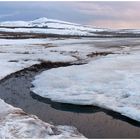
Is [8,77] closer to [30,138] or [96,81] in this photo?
[96,81]

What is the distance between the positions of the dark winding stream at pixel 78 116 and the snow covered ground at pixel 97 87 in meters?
0.28

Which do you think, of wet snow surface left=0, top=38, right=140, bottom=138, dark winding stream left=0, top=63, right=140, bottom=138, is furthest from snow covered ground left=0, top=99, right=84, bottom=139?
dark winding stream left=0, top=63, right=140, bottom=138

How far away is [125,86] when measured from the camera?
52.0ft

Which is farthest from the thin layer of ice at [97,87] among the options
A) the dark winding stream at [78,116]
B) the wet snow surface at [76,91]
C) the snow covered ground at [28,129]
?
the snow covered ground at [28,129]

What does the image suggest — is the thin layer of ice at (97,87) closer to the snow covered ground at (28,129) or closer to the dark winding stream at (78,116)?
the dark winding stream at (78,116)

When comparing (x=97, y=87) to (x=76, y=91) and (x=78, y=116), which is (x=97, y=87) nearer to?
(x=76, y=91)

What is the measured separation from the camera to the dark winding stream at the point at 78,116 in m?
11.2

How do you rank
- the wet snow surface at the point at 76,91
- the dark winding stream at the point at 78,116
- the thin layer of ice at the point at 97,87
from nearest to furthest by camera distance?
the wet snow surface at the point at 76,91 → the dark winding stream at the point at 78,116 → the thin layer of ice at the point at 97,87

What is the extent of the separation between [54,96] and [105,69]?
6.74 meters

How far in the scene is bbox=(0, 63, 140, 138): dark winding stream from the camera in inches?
440

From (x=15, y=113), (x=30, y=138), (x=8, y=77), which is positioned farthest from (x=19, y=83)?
(x=30, y=138)

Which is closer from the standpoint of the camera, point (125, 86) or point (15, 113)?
point (15, 113)

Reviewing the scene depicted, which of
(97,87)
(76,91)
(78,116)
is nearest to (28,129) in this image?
(78,116)

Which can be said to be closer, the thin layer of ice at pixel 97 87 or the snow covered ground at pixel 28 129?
the snow covered ground at pixel 28 129
